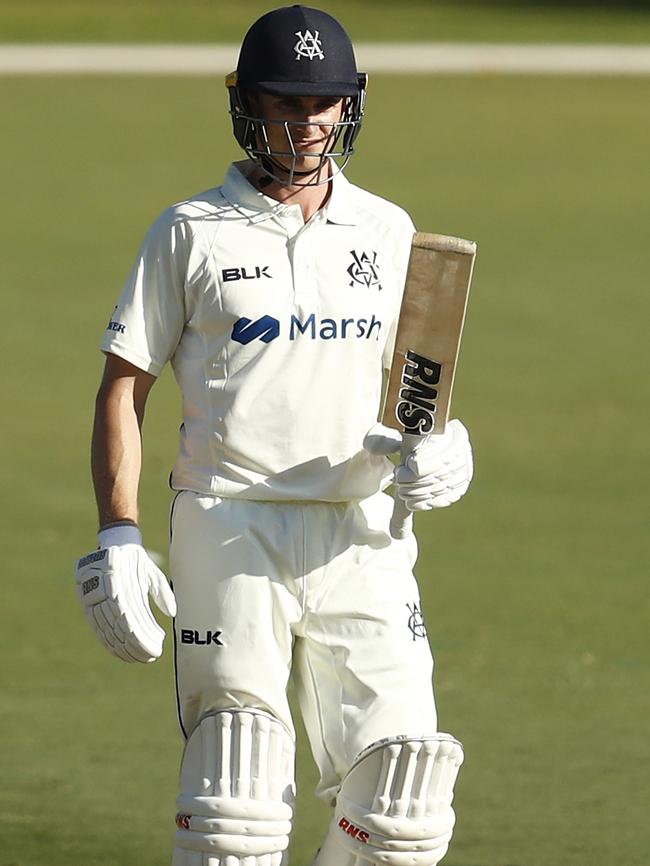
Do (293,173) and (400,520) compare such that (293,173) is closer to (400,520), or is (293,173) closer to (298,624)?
(400,520)

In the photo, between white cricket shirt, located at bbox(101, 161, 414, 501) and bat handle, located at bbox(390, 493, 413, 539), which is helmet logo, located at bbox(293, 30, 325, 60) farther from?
bat handle, located at bbox(390, 493, 413, 539)

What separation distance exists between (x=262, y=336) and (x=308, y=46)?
59 centimetres

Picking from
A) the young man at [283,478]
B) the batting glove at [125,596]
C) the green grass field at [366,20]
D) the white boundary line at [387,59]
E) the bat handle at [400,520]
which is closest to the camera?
the batting glove at [125,596]

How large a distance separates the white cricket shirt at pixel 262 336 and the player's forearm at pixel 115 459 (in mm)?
111

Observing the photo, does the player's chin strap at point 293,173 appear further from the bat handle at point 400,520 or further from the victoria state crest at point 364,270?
the bat handle at point 400,520

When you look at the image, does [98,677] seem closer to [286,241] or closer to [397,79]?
[286,241]

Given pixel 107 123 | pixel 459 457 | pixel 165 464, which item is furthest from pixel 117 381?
pixel 107 123

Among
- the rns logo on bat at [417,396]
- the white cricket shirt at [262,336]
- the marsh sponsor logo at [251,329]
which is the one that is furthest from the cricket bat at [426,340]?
the marsh sponsor logo at [251,329]

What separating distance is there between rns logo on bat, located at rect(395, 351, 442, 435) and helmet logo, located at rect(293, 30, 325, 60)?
62 cm

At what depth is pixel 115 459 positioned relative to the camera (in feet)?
12.3

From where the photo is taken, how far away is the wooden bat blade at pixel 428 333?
3.68 m

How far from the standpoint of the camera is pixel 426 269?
368 cm

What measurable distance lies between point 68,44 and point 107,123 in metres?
5.90

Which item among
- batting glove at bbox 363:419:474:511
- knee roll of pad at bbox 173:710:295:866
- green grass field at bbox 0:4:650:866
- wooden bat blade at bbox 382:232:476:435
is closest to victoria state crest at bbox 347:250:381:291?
wooden bat blade at bbox 382:232:476:435
